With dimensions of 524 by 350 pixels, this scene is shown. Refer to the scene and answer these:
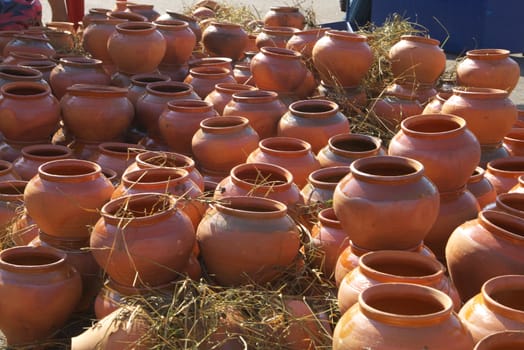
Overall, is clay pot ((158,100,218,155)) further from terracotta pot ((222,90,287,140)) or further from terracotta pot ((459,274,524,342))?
terracotta pot ((459,274,524,342))

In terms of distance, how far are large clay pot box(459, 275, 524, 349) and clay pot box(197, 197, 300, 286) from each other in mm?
581

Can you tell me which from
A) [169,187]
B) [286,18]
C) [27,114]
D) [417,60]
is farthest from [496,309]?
[286,18]

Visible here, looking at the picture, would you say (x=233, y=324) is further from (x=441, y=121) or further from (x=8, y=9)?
(x=8, y=9)

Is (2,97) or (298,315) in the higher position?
(2,97)

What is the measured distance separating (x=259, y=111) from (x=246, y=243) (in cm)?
137

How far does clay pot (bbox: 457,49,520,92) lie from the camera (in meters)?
3.95

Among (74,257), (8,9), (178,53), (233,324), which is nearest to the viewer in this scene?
(233,324)

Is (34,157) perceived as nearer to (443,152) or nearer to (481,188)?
(443,152)

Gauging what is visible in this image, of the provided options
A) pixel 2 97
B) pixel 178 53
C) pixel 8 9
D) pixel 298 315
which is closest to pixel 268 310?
pixel 298 315

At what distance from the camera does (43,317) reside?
2518 millimetres

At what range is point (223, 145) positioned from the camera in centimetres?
324

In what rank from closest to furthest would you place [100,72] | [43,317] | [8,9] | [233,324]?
[233,324] < [43,317] < [100,72] < [8,9]

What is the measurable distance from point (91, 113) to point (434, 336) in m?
2.23

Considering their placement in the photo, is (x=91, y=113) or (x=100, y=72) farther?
(x=100, y=72)
